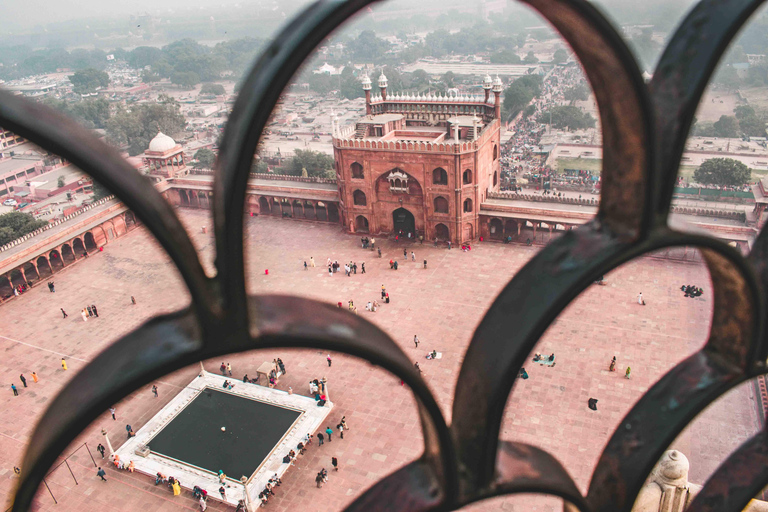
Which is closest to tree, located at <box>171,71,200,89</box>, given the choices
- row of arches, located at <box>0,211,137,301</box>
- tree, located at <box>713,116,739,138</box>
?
row of arches, located at <box>0,211,137,301</box>

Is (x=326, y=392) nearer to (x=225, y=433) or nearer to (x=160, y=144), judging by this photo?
(x=225, y=433)

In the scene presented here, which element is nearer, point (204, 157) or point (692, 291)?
point (692, 291)

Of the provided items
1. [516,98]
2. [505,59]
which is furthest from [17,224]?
[505,59]

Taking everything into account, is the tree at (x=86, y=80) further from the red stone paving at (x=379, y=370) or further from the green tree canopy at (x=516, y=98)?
the red stone paving at (x=379, y=370)

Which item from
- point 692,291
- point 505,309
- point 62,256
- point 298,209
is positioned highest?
point 505,309

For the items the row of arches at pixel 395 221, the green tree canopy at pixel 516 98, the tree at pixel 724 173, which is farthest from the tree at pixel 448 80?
the row of arches at pixel 395 221

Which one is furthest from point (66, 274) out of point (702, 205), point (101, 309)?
point (702, 205)
